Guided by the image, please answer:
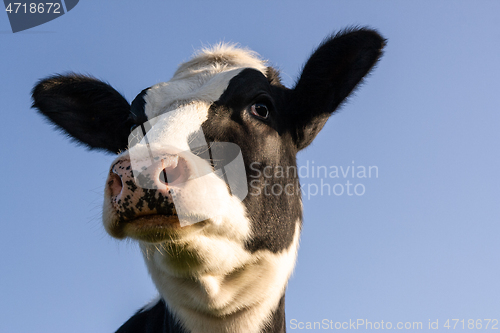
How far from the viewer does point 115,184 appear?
289 centimetres

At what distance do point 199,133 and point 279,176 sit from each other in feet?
3.03

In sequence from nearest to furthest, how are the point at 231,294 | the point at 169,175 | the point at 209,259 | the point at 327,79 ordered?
the point at 169,175 < the point at 209,259 < the point at 231,294 < the point at 327,79

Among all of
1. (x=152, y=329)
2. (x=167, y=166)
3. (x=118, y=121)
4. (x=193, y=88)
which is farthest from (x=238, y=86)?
(x=152, y=329)

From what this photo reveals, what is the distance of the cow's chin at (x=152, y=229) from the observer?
287cm

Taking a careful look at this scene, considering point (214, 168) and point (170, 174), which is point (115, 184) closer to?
point (170, 174)

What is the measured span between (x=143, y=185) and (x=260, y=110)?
1720 mm

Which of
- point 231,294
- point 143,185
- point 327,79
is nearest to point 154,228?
point 143,185

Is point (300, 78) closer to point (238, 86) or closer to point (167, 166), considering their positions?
point (238, 86)

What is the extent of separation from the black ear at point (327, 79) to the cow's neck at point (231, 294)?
139 cm

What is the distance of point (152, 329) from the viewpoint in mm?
4793

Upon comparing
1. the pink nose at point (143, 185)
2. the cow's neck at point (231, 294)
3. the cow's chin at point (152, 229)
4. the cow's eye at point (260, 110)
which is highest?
the cow's eye at point (260, 110)

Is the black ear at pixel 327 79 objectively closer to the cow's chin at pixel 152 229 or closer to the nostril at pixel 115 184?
the cow's chin at pixel 152 229

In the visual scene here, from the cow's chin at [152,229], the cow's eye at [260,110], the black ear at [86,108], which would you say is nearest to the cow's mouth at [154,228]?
the cow's chin at [152,229]

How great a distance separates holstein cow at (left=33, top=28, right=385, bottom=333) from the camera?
2904mm
